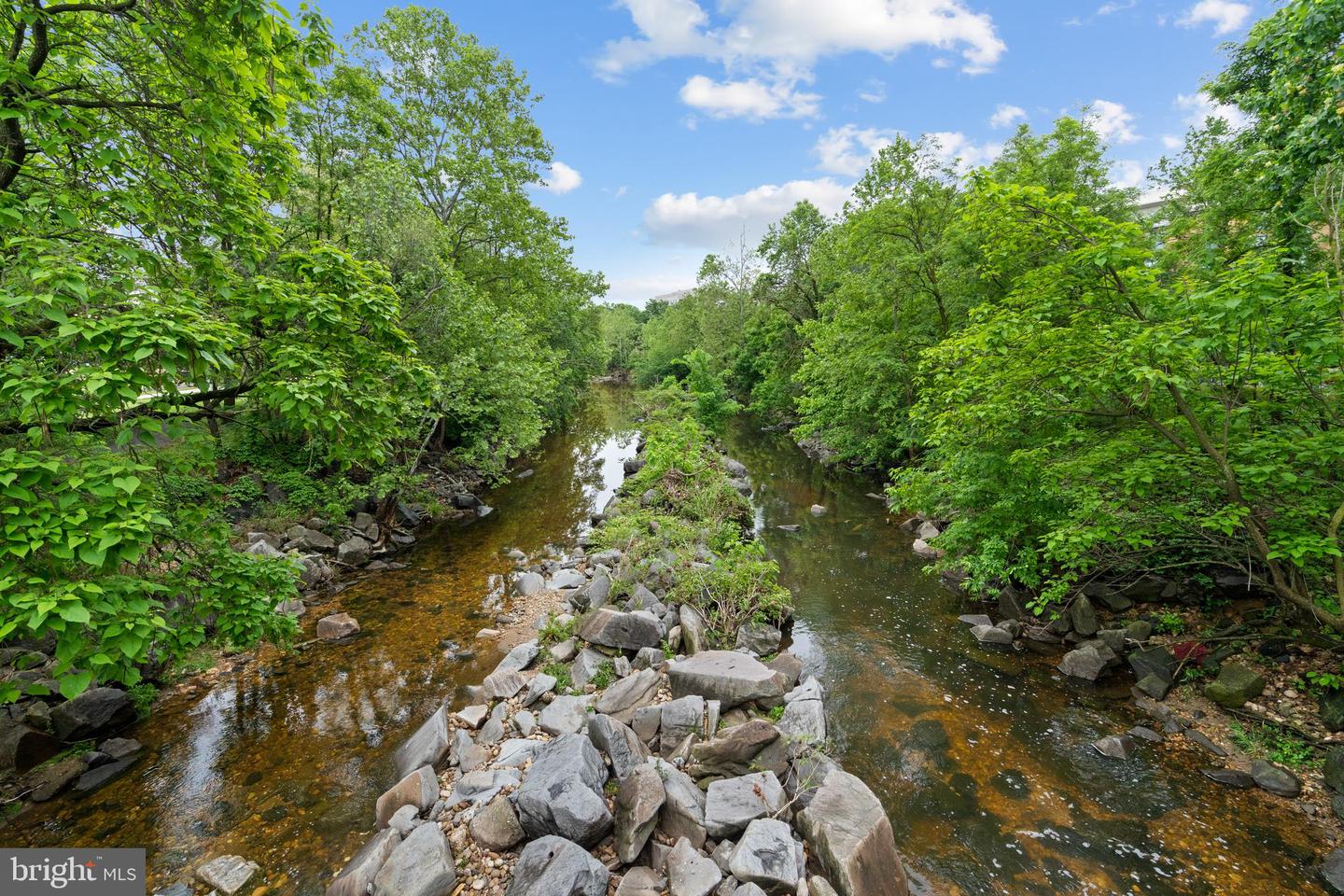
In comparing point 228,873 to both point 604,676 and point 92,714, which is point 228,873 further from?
point 604,676

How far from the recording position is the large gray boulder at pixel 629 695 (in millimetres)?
5891

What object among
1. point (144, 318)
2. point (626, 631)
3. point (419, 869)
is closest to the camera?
point (144, 318)

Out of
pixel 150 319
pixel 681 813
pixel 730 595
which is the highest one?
pixel 150 319

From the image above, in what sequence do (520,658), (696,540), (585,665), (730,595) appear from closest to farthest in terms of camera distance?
(585,665) → (520,658) → (730,595) → (696,540)

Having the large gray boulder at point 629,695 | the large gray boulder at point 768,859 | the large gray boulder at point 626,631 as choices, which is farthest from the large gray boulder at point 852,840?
the large gray boulder at point 626,631

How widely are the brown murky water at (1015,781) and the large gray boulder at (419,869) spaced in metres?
4.23

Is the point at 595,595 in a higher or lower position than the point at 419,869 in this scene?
higher

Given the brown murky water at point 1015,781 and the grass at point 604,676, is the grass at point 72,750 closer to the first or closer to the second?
the grass at point 604,676

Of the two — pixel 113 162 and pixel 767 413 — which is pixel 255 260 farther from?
pixel 767 413

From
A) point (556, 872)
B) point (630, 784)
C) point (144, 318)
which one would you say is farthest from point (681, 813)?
point (144, 318)

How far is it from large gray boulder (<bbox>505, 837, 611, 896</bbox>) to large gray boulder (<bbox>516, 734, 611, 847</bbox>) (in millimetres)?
185

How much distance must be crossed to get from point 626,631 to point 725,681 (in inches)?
69.5

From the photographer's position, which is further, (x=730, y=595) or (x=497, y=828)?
(x=730, y=595)

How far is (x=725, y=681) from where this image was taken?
605cm
